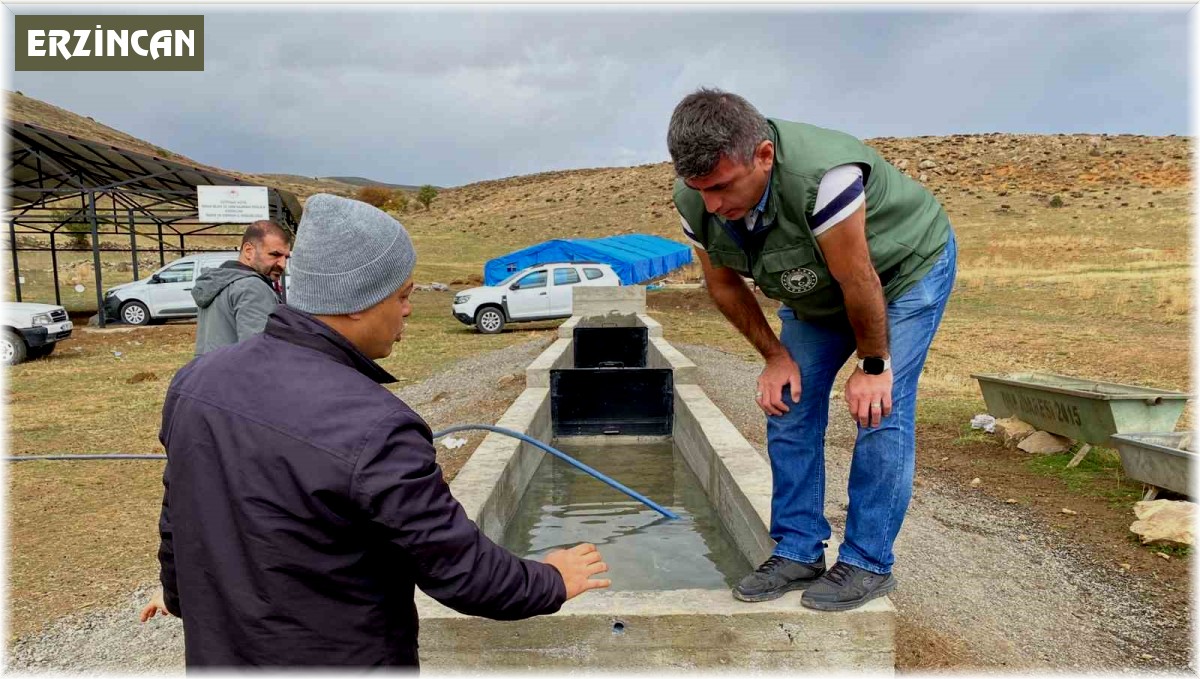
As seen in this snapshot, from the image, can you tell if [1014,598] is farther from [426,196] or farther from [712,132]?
[426,196]

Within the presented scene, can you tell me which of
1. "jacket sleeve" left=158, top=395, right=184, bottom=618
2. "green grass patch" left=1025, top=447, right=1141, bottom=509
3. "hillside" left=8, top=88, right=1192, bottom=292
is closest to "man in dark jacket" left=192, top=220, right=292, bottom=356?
"jacket sleeve" left=158, top=395, right=184, bottom=618

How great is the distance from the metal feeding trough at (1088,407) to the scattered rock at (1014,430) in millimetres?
78

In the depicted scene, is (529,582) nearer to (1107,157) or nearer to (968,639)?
(968,639)

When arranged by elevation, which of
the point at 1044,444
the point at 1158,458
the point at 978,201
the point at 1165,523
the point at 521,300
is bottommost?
the point at 521,300

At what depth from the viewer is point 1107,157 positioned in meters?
61.2

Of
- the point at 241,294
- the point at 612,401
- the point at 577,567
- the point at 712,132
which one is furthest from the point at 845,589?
the point at 612,401

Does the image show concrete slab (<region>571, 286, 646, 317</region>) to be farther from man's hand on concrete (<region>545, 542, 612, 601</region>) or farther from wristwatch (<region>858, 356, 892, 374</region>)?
man's hand on concrete (<region>545, 542, 612, 601</region>)

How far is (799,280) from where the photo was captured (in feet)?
8.94

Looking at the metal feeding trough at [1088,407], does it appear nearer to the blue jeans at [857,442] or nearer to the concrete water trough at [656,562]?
the concrete water trough at [656,562]

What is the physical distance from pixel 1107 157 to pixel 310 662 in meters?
71.4

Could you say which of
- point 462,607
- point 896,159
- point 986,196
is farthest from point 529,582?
point 896,159

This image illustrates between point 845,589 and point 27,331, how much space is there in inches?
553

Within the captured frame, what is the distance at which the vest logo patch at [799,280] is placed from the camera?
2.69 m

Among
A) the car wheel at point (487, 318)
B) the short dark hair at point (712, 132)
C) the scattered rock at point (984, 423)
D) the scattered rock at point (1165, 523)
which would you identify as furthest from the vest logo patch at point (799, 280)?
the car wheel at point (487, 318)
